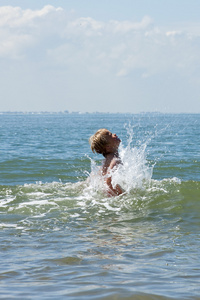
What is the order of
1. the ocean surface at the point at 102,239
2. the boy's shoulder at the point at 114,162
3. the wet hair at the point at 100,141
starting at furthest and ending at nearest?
the boy's shoulder at the point at 114,162, the wet hair at the point at 100,141, the ocean surface at the point at 102,239

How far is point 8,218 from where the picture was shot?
7.90 meters

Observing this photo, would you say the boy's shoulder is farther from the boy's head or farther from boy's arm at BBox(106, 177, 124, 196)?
boy's arm at BBox(106, 177, 124, 196)

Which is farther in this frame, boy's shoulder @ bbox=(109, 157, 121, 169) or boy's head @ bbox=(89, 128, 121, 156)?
boy's shoulder @ bbox=(109, 157, 121, 169)

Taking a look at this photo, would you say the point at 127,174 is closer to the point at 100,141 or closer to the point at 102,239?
the point at 100,141

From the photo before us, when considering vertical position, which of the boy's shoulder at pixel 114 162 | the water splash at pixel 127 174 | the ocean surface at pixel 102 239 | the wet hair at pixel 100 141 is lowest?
the ocean surface at pixel 102 239

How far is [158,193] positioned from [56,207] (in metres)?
2.57

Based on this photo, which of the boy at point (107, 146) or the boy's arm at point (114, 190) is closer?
the boy at point (107, 146)

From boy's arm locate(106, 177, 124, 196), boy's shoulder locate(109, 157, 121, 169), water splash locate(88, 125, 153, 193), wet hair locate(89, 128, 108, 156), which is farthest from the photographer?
boy's arm locate(106, 177, 124, 196)

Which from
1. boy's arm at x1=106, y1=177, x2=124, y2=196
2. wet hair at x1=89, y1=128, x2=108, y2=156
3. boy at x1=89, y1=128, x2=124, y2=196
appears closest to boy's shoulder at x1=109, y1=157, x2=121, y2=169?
boy at x1=89, y1=128, x2=124, y2=196

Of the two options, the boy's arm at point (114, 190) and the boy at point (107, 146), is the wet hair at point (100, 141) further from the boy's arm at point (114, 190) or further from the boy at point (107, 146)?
the boy's arm at point (114, 190)

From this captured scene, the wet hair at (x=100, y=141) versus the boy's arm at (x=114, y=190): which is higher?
the wet hair at (x=100, y=141)

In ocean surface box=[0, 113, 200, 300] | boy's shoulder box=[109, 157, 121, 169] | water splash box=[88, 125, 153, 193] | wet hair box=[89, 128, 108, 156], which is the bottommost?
ocean surface box=[0, 113, 200, 300]

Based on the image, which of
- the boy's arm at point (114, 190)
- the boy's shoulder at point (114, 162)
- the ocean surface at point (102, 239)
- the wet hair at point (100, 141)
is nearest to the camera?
the ocean surface at point (102, 239)

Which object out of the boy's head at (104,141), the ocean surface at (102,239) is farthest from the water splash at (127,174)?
the boy's head at (104,141)
